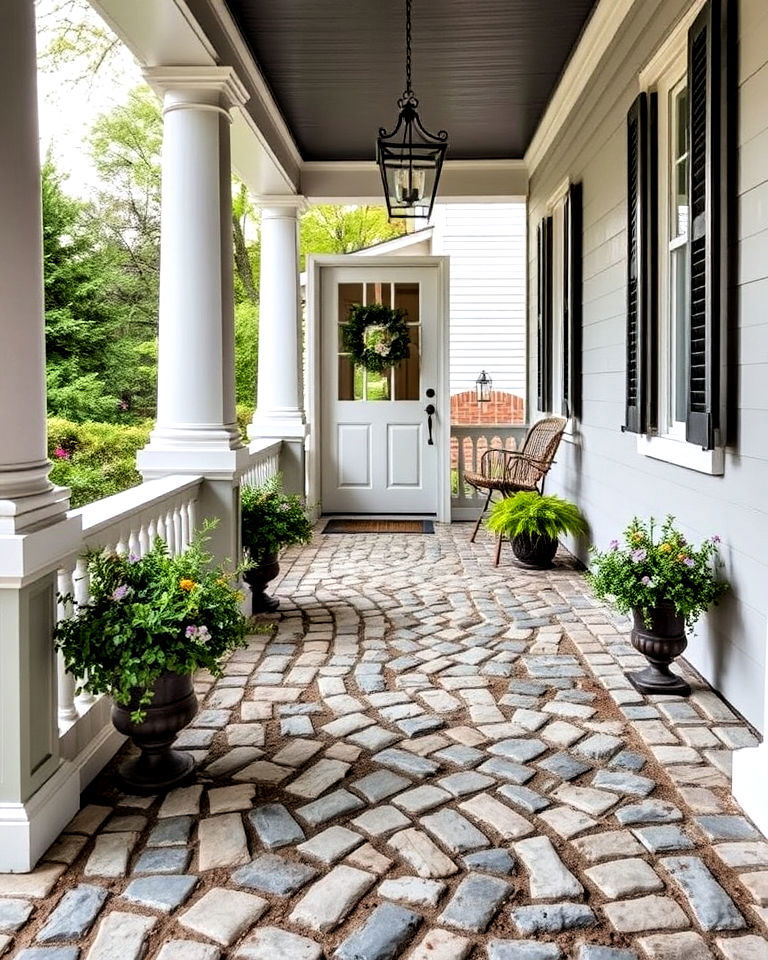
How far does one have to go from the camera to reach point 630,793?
2.58 meters

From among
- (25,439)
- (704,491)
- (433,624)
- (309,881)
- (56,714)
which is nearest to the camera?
(309,881)

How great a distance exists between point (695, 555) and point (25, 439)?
235 cm

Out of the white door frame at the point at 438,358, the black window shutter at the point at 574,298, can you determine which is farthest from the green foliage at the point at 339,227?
the black window shutter at the point at 574,298

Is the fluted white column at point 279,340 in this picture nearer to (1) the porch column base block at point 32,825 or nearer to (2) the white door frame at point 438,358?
(2) the white door frame at point 438,358

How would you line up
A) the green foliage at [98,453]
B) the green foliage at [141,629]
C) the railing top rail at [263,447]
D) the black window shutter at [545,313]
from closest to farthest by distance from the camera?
the green foliage at [141,629] → the railing top rail at [263,447] → the black window shutter at [545,313] → the green foliage at [98,453]

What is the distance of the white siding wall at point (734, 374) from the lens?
2930mm

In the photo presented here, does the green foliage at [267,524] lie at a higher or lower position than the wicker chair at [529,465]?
lower

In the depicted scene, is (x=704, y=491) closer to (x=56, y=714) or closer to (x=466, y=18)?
(x=56, y=714)

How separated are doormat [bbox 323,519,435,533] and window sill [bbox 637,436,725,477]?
11.6 feet

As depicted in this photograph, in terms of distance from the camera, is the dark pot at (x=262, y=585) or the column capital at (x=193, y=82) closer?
the column capital at (x=193, y=82)

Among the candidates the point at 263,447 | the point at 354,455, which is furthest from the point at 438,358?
the point at 263,447

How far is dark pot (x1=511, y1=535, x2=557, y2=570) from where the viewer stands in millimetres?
5879

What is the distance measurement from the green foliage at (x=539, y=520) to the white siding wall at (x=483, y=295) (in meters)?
6.09

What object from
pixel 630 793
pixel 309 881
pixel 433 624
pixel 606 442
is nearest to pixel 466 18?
pixel 606 442
